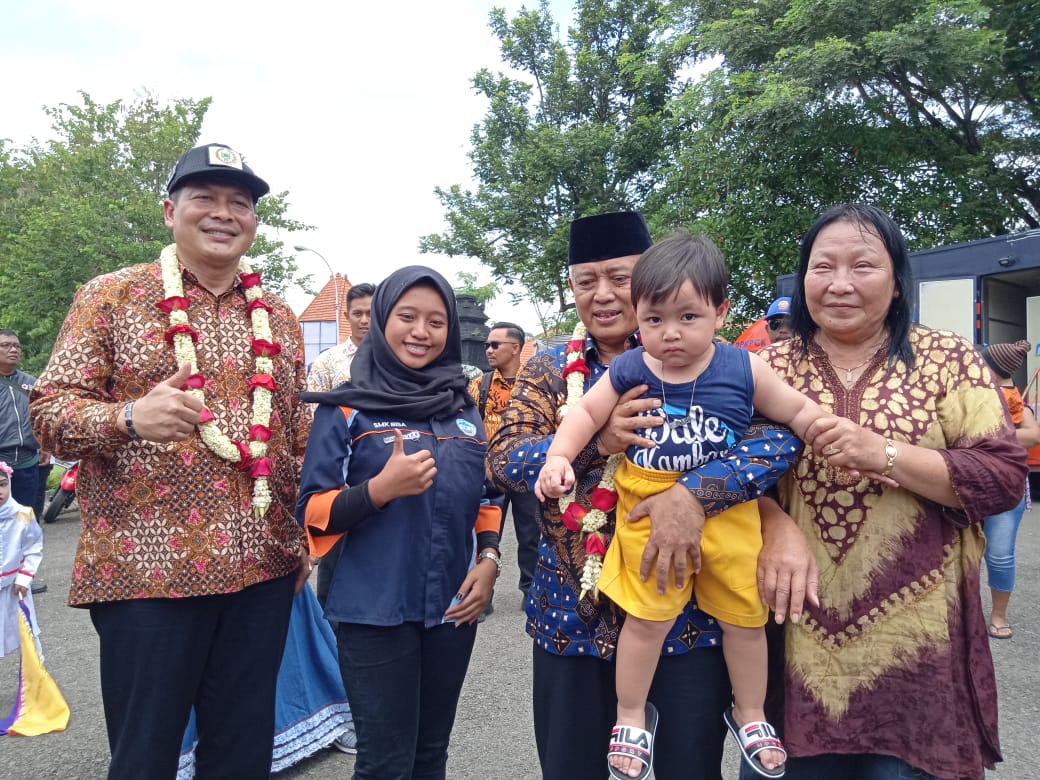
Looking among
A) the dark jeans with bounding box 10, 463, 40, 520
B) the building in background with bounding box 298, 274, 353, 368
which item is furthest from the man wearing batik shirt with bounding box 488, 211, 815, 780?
the building in background with bounding box 298, 274, 353, 368

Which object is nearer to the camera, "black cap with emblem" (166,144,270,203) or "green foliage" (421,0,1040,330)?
"black cap with emblem" (166,144,270,203)

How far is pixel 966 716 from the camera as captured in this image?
70.9 inches

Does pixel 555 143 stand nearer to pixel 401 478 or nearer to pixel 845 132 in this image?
pixel 845 132

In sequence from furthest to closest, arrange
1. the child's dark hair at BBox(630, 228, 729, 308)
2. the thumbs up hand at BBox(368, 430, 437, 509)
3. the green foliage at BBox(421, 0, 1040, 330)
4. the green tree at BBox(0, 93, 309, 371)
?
the green tree at BBox(0, 93, 309, 371)
the green foliage at BBox(421, 0, 1040, 330)
the thumbs up hand at BBox(368, 430, 437, 509)
the child's dark hair at BBox(630, 228, 729, 308)

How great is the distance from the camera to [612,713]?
1.99m

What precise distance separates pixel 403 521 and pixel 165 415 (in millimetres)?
732

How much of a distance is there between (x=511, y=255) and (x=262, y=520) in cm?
1965

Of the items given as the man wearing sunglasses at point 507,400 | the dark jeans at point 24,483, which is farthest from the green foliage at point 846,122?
the dark jeans at point 24,483

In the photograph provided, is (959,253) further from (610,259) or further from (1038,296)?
(610,259)

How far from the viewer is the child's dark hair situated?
1.80 meters

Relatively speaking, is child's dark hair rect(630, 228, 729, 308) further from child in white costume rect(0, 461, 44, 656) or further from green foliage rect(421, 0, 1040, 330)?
green foliage rect(421, 0, 1040, 330)

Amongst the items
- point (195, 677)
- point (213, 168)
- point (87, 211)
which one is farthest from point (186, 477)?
point (87, 211)

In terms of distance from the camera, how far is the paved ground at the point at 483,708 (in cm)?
332

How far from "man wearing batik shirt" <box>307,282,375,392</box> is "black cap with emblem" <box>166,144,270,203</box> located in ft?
7.84
